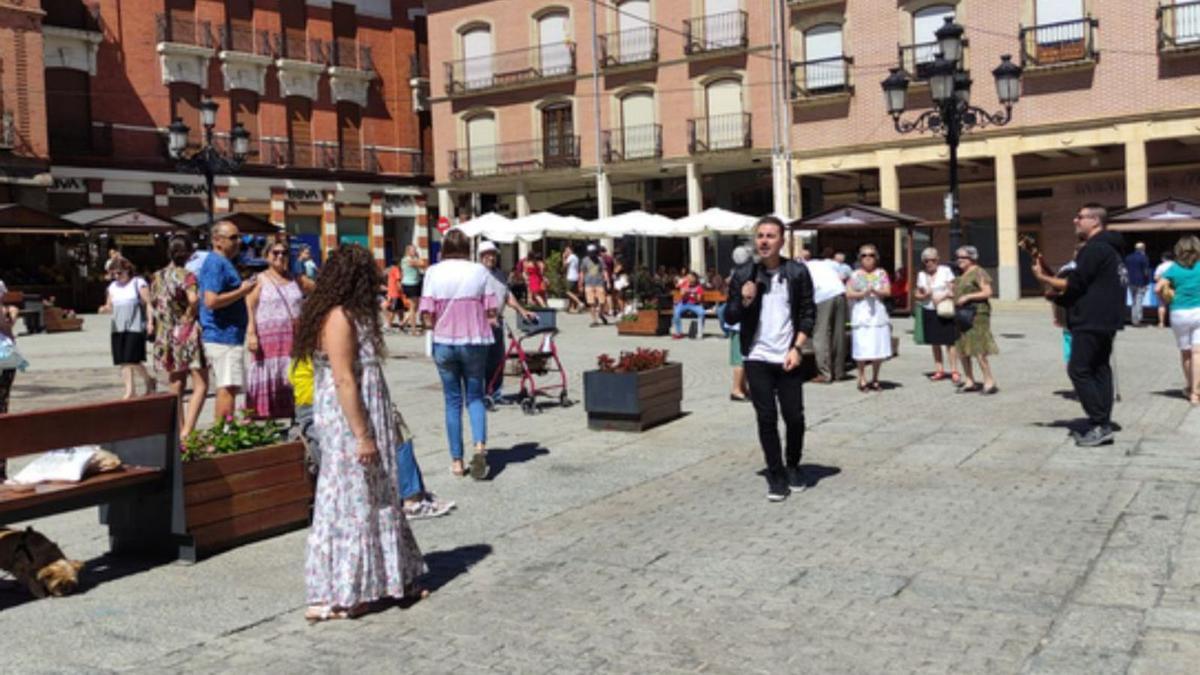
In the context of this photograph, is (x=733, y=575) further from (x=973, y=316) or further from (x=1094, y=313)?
(x=973, y=316)

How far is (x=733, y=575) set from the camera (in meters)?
5.48

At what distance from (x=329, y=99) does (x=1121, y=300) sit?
113 feet

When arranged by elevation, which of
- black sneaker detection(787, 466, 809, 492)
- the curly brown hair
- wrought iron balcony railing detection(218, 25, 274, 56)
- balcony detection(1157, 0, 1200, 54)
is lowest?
black sneaker detection(787, 466, 809, 492)

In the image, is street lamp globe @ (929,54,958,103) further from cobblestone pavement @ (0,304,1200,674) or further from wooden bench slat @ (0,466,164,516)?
wooden bench slat @ (0,466,164,516)

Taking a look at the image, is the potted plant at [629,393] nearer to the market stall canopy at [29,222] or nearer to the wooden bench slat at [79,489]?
the wooden bench slat at [79,489]

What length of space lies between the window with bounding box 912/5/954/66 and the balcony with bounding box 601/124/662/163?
7954 millimetres

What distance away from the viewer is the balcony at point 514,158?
36844 mm

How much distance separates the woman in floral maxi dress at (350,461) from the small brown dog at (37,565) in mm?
1284

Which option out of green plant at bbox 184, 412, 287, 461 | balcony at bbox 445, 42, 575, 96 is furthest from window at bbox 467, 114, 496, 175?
green plant at bbox 184, 412, 287, 461

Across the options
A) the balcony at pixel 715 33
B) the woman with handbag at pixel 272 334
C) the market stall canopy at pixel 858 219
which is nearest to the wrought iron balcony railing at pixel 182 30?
the balcony at pixel 715 33

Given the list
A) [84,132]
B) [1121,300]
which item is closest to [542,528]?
[1121,300]

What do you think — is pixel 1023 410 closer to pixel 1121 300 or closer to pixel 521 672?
pixel 1121 300

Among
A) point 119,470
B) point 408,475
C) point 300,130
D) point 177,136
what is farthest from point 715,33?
point 119,470

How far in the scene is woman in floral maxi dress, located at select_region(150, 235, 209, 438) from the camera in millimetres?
9250
